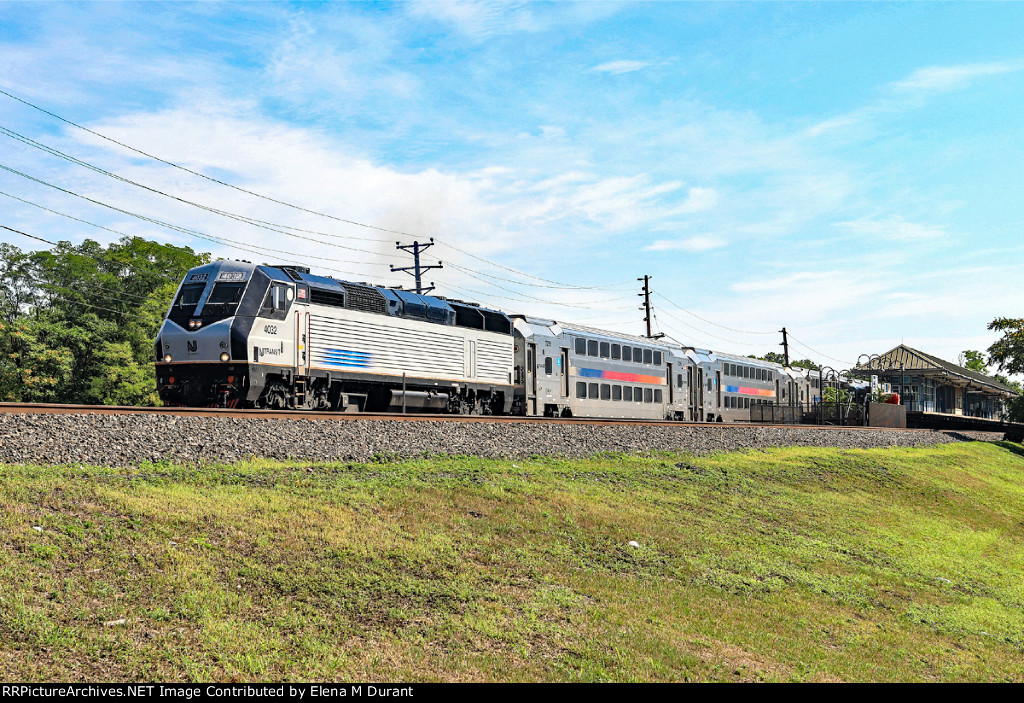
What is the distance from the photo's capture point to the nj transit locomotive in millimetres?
21281

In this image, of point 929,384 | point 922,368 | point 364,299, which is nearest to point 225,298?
point 364,299

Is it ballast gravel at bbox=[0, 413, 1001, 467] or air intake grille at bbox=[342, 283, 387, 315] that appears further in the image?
air intake grille at bbox=[342, 283, 387, 315]

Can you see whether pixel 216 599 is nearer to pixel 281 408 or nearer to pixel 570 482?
pixel 570 482

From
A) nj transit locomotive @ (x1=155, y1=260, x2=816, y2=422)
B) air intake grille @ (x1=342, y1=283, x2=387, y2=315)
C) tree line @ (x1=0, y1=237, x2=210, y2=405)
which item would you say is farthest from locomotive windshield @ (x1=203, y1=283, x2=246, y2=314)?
tree line @ (x1=0, y1=237, x2=210, y2=405)


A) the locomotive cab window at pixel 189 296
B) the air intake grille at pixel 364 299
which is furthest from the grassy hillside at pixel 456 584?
the locomotive cab window at pixel 189 296

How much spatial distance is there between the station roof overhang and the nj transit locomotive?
47574mm

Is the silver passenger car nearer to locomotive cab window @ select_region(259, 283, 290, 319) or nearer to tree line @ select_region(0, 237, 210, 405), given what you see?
locomotive cab window @ select_region(259, 283, 290, 319)

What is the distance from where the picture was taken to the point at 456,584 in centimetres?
988

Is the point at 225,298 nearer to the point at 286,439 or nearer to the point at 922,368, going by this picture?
the point at 286,439

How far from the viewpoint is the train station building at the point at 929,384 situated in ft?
257

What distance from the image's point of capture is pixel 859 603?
11.8 meters

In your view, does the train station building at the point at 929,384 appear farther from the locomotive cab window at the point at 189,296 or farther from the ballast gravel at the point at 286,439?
the locomotive cab window at the point at 189,296

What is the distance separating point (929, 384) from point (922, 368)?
3.35m
